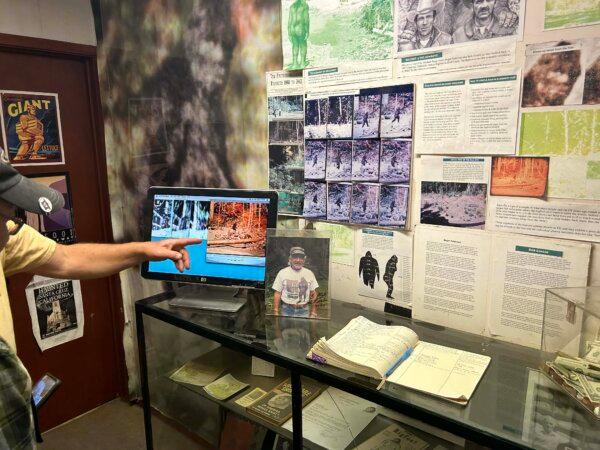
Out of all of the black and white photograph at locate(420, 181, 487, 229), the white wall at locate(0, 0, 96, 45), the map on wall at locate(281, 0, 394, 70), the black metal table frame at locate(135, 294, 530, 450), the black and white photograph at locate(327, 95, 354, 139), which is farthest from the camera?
the white wall at locate(0, 0, 96, 45)

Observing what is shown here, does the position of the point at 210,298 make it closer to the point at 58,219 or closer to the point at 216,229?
the point at 216,229

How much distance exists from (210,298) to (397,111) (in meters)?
0.95

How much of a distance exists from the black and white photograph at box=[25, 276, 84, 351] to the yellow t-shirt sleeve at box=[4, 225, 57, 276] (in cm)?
100

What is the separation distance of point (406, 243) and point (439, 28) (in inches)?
26.5

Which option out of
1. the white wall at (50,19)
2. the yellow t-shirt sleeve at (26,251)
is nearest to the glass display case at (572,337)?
the yellow t-shirt sleeve at (26,251)

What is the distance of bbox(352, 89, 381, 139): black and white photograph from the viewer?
1.51m

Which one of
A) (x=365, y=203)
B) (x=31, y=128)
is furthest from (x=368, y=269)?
(x=31, y=128)

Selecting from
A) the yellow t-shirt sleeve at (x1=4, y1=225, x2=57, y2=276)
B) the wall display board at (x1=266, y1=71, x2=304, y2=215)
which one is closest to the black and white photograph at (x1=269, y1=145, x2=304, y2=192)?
the wall display board at (x1=266, y1=71, x2=304, y2=215)

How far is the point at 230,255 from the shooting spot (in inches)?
64.7

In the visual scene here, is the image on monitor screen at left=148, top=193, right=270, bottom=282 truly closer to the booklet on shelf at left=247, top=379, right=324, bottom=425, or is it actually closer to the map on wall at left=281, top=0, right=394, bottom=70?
the booklet on shelf at left=247, top=379, right=324, bottom=425

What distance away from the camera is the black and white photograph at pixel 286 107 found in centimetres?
171

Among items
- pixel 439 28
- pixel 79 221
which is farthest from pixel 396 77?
pixel 79 221

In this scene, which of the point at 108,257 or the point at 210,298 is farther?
the point at 210,298

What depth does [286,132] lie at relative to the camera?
5.76ft
